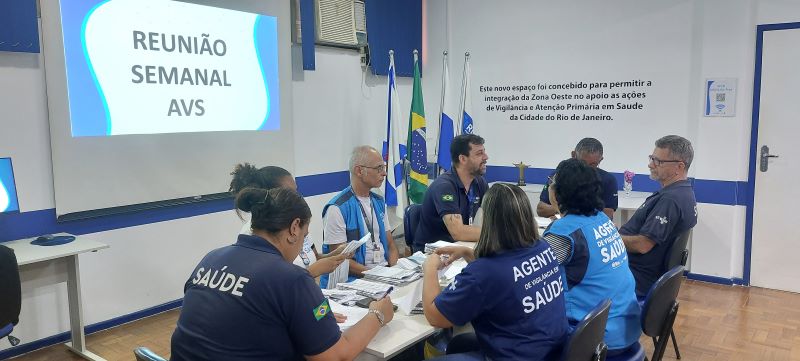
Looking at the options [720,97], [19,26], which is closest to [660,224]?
[720,97]

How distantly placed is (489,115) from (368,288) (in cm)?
394

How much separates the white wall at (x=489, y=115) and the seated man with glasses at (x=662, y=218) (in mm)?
1983

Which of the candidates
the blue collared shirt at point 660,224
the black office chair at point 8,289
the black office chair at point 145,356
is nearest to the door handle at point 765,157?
the blue collared shirt at point 660,224

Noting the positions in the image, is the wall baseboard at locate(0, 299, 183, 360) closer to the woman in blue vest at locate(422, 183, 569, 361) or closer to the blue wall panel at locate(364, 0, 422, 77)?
the woman in blue vest at locate(422, 183, 569, 361)

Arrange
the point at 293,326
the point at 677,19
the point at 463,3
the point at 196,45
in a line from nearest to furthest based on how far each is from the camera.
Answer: the point at 293,326
the point at 196,45
the point at 677,19
the point at 463,3

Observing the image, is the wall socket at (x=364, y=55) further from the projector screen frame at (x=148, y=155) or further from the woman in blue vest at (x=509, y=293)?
the woman in blue vest at (x=509, y=293)

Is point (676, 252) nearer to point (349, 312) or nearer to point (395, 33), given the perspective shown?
point (349, 312)

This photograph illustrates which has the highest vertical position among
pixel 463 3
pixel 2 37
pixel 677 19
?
pixel 463 3

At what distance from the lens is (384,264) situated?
3027 millimetres

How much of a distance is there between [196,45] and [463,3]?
3041 millimetres

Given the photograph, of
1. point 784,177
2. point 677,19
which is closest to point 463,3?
point 677,19

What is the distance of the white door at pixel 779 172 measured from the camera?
4.35 m

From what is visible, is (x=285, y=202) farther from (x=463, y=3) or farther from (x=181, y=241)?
(x=463, y=3)

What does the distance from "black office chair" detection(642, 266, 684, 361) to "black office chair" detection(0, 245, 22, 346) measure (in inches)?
112
